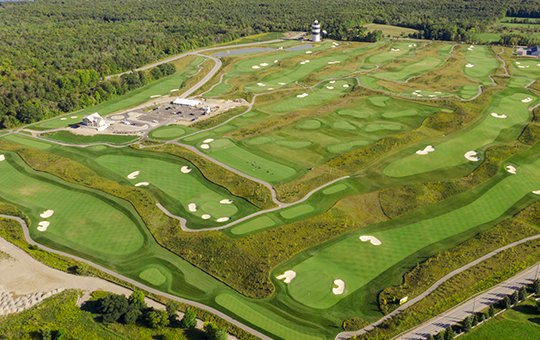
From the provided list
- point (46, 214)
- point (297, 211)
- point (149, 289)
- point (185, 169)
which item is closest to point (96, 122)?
point (185, 169)

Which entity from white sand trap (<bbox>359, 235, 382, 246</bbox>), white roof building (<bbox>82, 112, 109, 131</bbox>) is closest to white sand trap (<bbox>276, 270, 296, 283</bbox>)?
white sand trap (<bbox>359, 235, 382, 246</bbox>)

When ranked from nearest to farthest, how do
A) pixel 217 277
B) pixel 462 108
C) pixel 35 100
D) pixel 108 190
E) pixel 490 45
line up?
1. pixel 217 277
2. pixel 108 190
3. pixel 462 108
4. pixel 35 100
5. pixel 490 45

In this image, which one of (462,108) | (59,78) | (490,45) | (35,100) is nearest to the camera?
(462,108)

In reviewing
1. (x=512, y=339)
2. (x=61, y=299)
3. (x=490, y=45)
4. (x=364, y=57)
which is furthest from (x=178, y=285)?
(x=490, y=45)

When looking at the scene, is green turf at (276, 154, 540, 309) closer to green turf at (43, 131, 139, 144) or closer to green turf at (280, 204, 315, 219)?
green turf at (280, 204, 315, 219)

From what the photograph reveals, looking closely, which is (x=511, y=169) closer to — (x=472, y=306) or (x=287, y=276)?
(x=472, y=306)

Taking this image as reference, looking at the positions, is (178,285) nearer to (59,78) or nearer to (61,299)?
(61,299)

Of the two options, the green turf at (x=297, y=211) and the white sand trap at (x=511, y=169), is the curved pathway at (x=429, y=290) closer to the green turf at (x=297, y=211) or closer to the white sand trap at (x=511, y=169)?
the white sand trap at (x=511, y=169)
